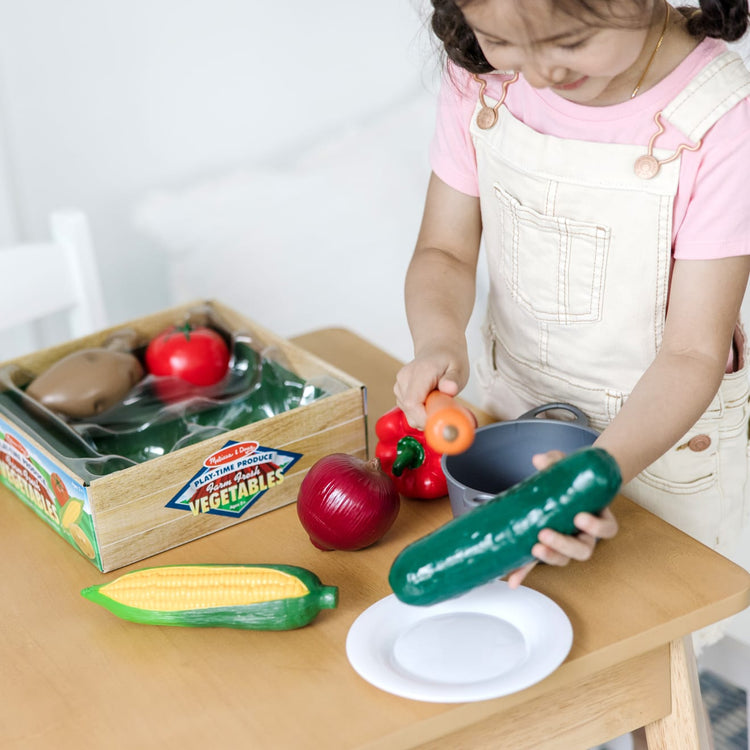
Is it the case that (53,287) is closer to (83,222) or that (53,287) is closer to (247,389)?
Answer: (83,222)

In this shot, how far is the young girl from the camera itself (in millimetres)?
702

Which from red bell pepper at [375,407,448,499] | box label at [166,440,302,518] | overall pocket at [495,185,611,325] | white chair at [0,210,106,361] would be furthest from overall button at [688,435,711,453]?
white chair at [0,210,106,361]

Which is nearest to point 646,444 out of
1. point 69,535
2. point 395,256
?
point 69,535

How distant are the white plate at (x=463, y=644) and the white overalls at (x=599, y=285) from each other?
29cm

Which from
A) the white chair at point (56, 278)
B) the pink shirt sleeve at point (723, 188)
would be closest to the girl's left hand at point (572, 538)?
the pink shirt sleeve at point (723, 188)

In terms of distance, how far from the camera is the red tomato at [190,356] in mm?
950

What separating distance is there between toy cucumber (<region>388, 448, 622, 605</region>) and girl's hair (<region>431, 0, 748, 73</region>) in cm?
32

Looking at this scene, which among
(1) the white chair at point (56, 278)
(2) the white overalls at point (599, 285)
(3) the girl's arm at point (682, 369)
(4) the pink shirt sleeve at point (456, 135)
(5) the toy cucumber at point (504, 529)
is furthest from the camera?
(1) the white chair at point (56, 278)

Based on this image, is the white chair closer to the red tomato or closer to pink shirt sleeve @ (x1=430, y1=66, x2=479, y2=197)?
the red tomato

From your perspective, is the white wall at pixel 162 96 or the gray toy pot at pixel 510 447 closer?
the gray toy pot at pixel 510 447

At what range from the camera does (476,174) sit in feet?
3.15

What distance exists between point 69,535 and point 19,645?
0.12 m

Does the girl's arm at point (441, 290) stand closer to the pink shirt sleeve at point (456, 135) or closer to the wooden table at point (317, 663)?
the pink shirt sleeve at point (456, 135)

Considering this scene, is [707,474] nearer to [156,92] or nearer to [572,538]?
[572,538]
